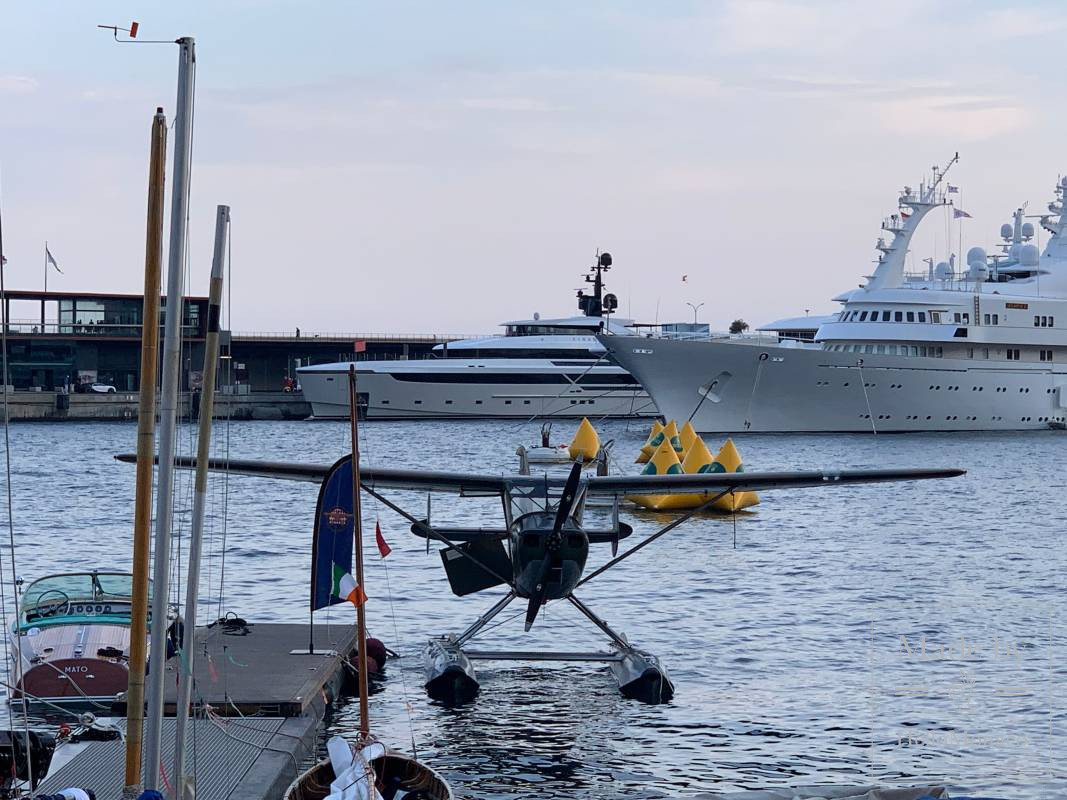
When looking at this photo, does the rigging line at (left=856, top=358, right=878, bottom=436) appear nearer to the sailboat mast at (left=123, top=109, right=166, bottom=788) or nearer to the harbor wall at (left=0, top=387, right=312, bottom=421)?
the harbor wall at (left=0, top=387, right=312, bottom=421)

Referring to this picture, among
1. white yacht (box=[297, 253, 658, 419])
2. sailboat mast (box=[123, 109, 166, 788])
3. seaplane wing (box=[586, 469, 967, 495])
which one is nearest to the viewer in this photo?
sailboat mast (box=[123, 109, 166, 788])

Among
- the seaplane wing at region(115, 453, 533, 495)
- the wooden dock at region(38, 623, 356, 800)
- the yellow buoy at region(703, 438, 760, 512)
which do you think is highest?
the seaplane wing at region(115, 453, 533, 495)

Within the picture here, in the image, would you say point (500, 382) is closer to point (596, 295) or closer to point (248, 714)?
point (596, 295)

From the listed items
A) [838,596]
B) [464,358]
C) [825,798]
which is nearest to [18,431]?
[464,358]

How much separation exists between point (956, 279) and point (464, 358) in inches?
1397

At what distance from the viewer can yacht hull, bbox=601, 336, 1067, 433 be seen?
75.9m

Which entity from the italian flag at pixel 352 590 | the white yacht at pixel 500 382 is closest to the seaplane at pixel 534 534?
the italian flag at pixel 352 590

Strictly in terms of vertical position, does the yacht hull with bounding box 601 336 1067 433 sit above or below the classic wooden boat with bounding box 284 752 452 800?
above

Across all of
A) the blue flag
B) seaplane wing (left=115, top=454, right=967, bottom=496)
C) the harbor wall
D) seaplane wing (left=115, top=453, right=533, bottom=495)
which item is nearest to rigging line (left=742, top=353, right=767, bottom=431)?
the harbor wall

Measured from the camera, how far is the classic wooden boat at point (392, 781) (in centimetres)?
1356

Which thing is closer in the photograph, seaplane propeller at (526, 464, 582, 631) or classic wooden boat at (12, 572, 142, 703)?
seaplane propeller at (526, 464, 582, 631)

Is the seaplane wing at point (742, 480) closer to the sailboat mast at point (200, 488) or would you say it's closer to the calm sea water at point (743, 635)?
the calm sea water at point (743, 635)

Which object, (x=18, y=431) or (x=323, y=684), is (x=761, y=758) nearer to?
(x=323, y=684)

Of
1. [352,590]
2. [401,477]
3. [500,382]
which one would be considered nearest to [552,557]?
[401,477]
